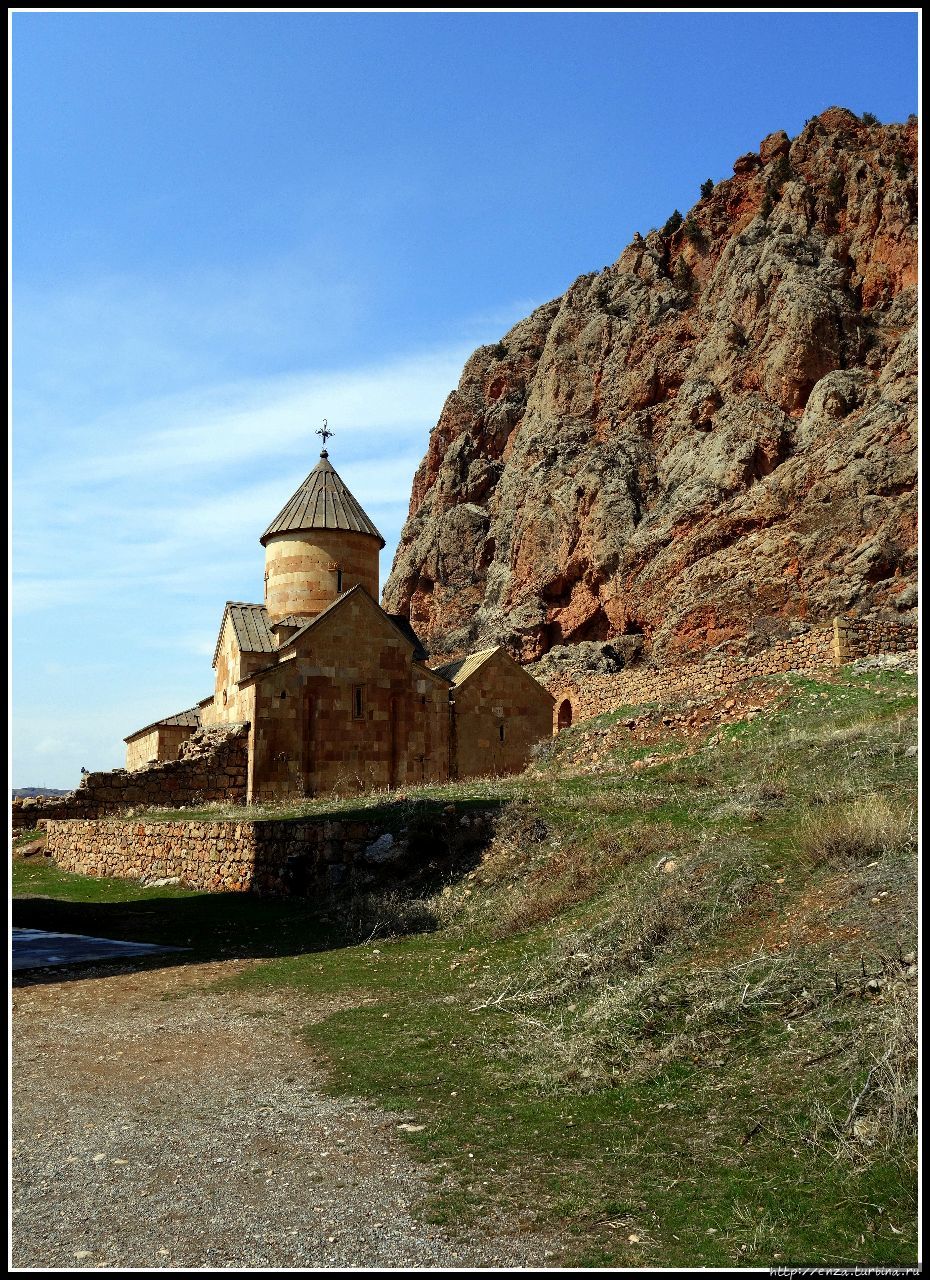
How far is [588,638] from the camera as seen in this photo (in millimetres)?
44375

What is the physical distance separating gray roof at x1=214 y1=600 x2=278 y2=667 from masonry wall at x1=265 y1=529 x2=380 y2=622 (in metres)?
0.43

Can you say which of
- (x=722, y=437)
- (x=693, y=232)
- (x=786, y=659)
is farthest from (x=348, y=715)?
(x=693, y=232)

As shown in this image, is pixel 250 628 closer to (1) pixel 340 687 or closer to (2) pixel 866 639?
(1) pixel 340 687

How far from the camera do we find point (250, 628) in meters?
26.5

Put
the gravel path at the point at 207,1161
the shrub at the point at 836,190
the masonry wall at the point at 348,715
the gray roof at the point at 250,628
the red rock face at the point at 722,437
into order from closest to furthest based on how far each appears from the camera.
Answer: the gravel path at the point at 207,1161 < the masonry wall at the point at 348,715 < the gray roof at the point at 250,628 < the red rock face at the point at 722,437 < the shrub at the point at 836,190

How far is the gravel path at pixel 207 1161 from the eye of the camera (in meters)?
4.27

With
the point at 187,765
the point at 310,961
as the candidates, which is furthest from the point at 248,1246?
the point at 187,765

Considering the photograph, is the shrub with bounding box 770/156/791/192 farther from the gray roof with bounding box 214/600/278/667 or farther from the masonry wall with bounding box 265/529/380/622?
the gray roof with bounding box 214/600/278/667

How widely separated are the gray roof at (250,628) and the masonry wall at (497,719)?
540 centimetres

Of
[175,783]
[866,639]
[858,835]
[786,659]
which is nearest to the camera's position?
[858,835]

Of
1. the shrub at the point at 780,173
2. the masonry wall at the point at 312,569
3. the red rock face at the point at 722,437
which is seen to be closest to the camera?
the masonry wall at the point at 312,569

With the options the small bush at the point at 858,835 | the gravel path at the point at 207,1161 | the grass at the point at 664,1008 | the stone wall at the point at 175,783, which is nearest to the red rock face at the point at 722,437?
the stone wall at the point at 175,783

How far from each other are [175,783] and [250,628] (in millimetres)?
5238

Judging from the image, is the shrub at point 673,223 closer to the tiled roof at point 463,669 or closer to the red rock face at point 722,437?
the red rock face at point 722,437
